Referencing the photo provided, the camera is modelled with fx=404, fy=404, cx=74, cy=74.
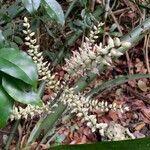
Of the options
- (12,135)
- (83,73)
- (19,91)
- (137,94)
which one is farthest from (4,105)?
(137,94)

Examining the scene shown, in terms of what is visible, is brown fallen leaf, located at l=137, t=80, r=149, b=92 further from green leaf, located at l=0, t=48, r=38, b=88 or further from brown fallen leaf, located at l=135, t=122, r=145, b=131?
green leaf, located at l=0, t=48, r=38, b=88

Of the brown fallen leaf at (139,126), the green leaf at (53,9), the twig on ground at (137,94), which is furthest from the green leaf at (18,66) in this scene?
the twig on ground at (137,94)

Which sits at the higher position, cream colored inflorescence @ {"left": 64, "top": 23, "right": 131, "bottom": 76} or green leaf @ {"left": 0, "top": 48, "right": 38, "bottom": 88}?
green leaf @ {"left": 0, "top": 48, "right": 38, "bottom": 88}

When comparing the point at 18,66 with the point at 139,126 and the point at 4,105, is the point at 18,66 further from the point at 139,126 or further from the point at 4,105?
the point at 139,126

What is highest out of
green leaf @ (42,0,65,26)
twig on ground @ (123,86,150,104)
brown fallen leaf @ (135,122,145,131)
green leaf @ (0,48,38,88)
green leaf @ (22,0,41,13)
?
green leaf @ (22,0,41,13)

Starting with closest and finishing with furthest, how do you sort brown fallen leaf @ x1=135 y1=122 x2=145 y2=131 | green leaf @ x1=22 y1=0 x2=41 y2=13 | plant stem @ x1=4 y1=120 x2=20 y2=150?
1. green leaf @ x1=22 y1=0 x2=41 y2=13
2. plant stem @ x1=4 y1=120 x2=20 y2=150
3. brown fallen leaf @ x1=135 y1=122 x2=145 y2=131

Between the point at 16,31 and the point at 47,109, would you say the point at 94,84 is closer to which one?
the point at 16,31

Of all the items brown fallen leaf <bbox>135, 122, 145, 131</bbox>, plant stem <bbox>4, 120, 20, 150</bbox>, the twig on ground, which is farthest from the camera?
the twig on ground

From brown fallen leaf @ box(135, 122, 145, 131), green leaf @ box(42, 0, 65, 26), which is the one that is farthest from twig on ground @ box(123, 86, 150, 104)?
green leaf @ box(42, 0, 65, 26)
